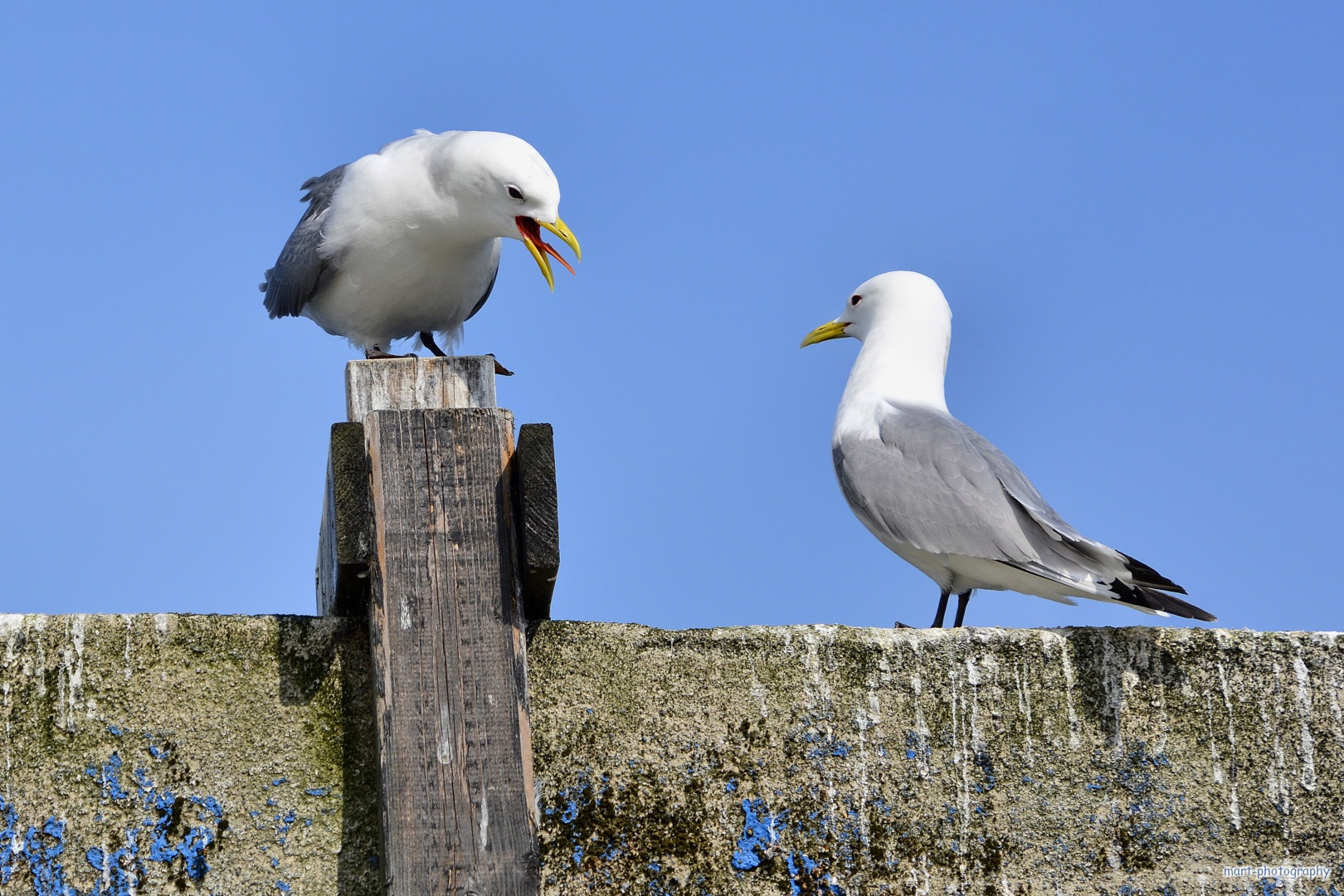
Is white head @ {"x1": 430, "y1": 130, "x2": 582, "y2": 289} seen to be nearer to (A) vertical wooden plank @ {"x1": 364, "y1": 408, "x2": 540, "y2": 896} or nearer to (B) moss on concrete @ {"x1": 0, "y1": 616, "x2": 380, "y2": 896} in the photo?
(A) vertical wooden plank @ {"x1": 364, "y1": 408, "x2": 540, "y2": 896}

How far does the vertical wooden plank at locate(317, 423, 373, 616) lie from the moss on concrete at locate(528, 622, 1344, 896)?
15.9 inches

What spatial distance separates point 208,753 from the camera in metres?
2.74

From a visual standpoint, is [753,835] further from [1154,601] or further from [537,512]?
[1154,601]

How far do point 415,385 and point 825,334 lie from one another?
9.87 feet

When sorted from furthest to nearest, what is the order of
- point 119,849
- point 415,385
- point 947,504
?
1. point 947,504
2. point 415,385
3. point 119,849

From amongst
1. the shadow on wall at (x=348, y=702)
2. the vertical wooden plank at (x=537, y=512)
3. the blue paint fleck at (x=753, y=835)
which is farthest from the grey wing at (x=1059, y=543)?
the shadow on wall at (x=348, y=702)

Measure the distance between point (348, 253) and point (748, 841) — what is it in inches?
114

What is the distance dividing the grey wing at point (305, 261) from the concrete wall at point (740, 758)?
251cm

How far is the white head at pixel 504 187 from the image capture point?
4617 millimetres

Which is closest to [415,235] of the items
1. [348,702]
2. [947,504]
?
[947,504]

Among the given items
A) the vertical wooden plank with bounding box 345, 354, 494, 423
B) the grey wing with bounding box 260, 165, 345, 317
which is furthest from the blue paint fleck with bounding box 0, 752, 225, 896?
the grey wing with bounding box 260, 165, 345, 317

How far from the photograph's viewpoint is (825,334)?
19.7 feet

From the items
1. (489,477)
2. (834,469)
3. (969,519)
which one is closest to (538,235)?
(834,469)

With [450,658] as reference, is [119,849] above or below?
below
